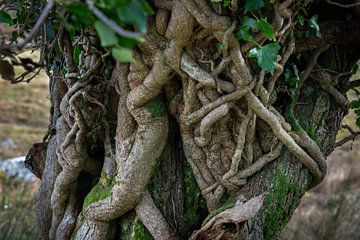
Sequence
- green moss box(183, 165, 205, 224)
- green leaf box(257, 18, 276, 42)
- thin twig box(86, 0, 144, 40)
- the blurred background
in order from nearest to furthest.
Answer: thin twig box(86, 0, 144, 40)
green leaf box(257, 18, 276, 42)
green moss box(183, 165, 205, 224)
the blurred background

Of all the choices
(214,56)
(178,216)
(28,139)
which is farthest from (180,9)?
(28,139)

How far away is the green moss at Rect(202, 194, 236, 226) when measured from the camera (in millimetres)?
2006

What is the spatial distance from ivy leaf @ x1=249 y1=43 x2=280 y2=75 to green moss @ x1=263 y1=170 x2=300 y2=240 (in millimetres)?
512

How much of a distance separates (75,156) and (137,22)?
52.3 inches

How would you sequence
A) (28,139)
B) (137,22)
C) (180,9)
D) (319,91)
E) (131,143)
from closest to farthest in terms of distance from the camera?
(137,22)
(180,9)
(131,143)
(319,91)
(28,139)

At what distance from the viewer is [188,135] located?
2049mm

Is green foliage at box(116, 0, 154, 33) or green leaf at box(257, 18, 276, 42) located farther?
green leaf at box(257, 18, 276, 42)

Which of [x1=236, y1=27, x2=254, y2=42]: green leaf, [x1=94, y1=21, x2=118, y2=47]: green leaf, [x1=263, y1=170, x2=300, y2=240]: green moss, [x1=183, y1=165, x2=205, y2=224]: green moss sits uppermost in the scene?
[x1=94, y1=21, x2=118, y2=47]: green leaf

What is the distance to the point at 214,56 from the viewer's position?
1.90 metres

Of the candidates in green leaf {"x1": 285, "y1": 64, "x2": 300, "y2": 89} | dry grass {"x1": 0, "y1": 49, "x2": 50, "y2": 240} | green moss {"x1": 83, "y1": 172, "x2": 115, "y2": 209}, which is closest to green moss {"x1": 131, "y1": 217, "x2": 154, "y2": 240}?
green moss {"x1": 83, "y1": 172, "x2": 115, "y2": 209}

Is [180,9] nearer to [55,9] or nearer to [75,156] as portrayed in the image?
[55,9]

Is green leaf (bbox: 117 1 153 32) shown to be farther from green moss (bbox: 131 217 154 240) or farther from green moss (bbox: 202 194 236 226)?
green moss (bbox: 131 217 154 240)

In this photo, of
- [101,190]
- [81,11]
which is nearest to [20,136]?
[101,190]

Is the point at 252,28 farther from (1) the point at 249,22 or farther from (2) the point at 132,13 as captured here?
(2) the point at 132,13
